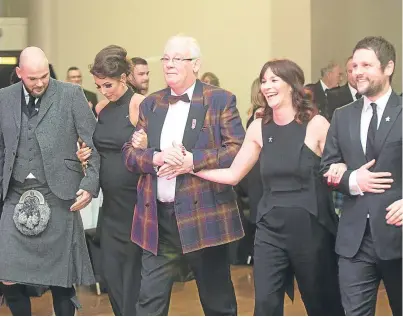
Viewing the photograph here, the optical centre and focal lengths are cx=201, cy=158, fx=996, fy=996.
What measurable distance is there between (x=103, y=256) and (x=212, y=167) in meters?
1.04

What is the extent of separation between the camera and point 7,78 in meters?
7.57

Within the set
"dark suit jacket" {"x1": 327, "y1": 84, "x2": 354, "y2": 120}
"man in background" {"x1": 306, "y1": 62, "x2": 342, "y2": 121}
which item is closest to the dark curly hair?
"dark suit jacket" {"x1": 327, "y1": 84, "x2": 354, "y2": 120}

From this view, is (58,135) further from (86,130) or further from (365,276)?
(365,276)

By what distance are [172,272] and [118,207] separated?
652 millimetres

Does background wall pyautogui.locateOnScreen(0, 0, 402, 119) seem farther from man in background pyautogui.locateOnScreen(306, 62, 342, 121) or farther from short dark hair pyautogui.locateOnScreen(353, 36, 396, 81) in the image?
short dark hair pyautogui.locateOnScreen(353, 36, 396, 81)

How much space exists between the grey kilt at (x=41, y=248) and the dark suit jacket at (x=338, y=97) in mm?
4055

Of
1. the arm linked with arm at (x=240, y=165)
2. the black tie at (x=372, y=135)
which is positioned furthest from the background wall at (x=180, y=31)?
the black tie at (x=372, y=135)

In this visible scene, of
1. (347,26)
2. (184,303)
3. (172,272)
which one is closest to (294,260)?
(172,272)

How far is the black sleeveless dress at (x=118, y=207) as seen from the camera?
209 inches

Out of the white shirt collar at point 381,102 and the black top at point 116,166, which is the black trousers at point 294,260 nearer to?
the white shirt collar at point 381,102

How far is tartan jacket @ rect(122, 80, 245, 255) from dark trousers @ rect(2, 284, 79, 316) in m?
0.66

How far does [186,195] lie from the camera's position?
4770 millimetres

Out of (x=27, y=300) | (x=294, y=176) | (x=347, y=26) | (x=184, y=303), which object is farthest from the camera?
(x=347, y=26)

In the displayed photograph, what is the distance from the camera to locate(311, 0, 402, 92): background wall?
991 cm
